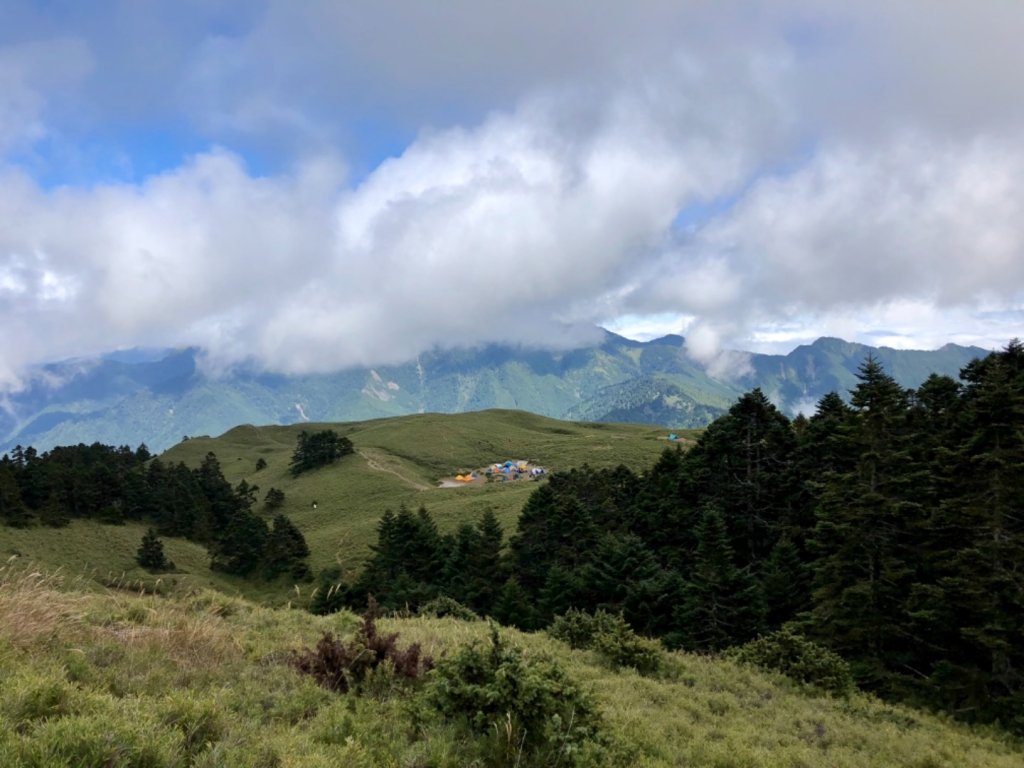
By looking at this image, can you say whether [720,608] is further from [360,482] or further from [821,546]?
[360,482]

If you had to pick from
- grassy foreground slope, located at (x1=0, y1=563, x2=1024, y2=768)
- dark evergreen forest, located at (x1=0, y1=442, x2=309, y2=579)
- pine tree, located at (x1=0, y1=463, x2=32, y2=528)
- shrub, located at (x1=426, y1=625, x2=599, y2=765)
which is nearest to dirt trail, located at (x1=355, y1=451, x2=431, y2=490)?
dark evergreen forest, located at (x1=0, y1=442, x2=309, y2=579)

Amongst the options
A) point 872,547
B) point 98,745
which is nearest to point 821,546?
point 872,547

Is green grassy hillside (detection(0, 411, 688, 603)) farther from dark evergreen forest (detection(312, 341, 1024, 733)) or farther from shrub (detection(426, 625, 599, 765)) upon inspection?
dark evergreen forest (detection(312, 341, 1024, 733))

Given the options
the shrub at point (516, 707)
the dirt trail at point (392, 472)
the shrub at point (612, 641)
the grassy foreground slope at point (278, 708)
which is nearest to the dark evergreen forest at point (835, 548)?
the shrub at point (612, 641)

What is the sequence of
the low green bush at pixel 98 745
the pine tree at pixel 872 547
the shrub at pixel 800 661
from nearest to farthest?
1. the low green bush at pixel 98 745
2. the shrub at pixel 800 661
3. the pine tree at pixel 872 547

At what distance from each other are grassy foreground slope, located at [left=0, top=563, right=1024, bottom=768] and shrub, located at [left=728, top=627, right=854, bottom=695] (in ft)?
2.21

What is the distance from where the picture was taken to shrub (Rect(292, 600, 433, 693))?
8.48 meters

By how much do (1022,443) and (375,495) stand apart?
297ft

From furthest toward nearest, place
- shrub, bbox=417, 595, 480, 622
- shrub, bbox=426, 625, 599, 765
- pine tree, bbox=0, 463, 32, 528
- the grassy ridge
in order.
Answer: the grassy ridge, pine tree, bbox=0, 463, 32, 528, shrub, bbox=417, 595, 480, 622, shrub, bbox=426, 625, 599, 765

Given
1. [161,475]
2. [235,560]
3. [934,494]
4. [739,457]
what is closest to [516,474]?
[235,560]

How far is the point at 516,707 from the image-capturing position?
7.29m

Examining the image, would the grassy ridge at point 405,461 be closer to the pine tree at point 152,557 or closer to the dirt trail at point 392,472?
the dirt trail at point 392,472

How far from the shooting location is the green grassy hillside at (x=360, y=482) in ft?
210

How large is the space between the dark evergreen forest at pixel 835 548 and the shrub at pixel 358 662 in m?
8.63
